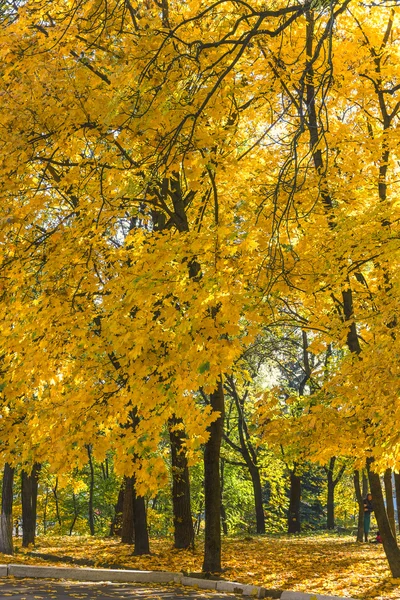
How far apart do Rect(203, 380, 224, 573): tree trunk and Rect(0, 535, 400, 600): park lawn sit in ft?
1.56

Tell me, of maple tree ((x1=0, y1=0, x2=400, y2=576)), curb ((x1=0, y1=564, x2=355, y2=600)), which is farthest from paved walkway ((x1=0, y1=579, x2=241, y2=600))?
maple tree ((x1=0, y1=0, x2=400, y2=576))

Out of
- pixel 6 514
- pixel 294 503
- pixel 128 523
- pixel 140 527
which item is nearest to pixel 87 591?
pixel 140 527

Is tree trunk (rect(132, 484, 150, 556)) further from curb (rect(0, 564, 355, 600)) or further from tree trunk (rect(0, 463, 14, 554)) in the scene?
tree trunk (rect(0, 463, 14, 554))

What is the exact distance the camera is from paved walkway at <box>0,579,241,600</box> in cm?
934

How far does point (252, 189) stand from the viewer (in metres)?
11.9

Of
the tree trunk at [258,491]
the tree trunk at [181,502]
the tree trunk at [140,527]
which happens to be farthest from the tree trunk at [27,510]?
the tree trunk at [258,491]

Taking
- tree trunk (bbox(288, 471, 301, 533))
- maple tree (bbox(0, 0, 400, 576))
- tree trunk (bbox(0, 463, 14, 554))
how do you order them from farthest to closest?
tree trunk (bbox(288, 471, 301, 533)) < tree trunk (bbox(0, 463, 14, 554)) < maple tree (bbox(0, 0, 400, 576))

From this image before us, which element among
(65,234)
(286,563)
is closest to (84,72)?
(65,234)

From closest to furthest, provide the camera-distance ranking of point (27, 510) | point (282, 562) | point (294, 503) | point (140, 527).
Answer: point (282, 562) → point (140, 527) → point (27, 510) → point (294, 503)

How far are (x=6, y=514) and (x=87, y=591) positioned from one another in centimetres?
610

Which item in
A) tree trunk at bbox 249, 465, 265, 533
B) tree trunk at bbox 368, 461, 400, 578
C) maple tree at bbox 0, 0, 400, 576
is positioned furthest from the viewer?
tree trunk at bbox 249, 465, 265, 533

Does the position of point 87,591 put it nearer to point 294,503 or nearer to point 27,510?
point 27,510

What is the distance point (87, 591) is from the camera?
10211mm

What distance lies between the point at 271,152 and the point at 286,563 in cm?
864
